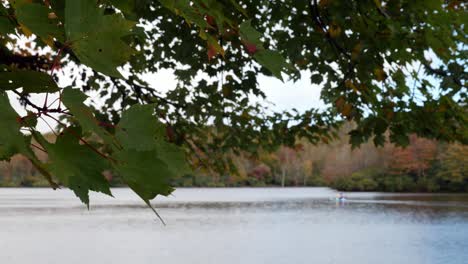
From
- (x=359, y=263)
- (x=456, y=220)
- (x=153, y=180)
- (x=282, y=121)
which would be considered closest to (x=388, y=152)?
(x=456, y=220)

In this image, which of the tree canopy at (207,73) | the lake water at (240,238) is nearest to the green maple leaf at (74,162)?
the tree canopy at (207,73)

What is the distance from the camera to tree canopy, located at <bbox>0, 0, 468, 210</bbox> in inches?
39.3

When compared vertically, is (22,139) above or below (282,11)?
below

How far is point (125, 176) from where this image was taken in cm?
109

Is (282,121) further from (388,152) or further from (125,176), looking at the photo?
(388,152)

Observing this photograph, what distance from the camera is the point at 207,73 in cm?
715

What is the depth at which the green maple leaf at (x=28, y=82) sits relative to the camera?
997 millimetres

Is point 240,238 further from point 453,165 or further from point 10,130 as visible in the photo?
point 453,165

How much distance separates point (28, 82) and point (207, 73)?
6.16 m

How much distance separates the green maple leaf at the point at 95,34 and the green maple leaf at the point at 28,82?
69mm

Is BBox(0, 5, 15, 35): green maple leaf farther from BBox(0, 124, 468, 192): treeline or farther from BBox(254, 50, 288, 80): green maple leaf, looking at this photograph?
BBox(0, 124, 468, 192): treeline

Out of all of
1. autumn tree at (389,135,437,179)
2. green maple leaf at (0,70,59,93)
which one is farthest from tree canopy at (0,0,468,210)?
autumn tree at (389,135,437,179)

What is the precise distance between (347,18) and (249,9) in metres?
1.06

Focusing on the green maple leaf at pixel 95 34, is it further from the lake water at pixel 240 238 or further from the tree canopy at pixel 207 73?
the lake water at pixel 240 238
